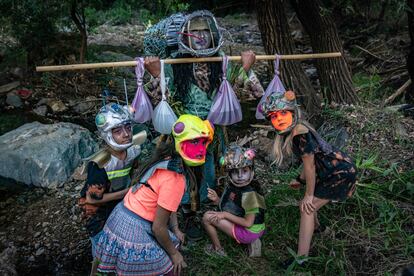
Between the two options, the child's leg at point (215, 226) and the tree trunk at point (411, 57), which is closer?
the child's leg at point (215, 226)

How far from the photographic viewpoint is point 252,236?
3.38m

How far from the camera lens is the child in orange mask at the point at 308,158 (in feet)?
10.1

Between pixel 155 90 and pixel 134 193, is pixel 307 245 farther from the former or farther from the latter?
pixel 155 90

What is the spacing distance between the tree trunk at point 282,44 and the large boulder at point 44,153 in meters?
A: 2.34

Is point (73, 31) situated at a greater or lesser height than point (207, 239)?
greater

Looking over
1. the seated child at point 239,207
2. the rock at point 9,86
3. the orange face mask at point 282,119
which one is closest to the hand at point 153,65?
the seated child at point 239,207

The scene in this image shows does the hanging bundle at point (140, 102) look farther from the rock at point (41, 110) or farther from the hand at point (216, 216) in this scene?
the rock at point (41, 110)

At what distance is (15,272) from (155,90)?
1799 mm

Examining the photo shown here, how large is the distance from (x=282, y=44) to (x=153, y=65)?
7.00 ft

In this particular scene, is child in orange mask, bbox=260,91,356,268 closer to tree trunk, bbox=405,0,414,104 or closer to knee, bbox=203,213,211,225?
knee, bbox=203,213,211,225

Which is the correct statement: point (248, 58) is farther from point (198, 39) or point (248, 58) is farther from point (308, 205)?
point (308, 205)

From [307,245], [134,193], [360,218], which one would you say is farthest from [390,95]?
[134,193]

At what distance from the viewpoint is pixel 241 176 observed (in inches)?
129

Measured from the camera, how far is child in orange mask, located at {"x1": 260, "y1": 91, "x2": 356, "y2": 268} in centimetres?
307
